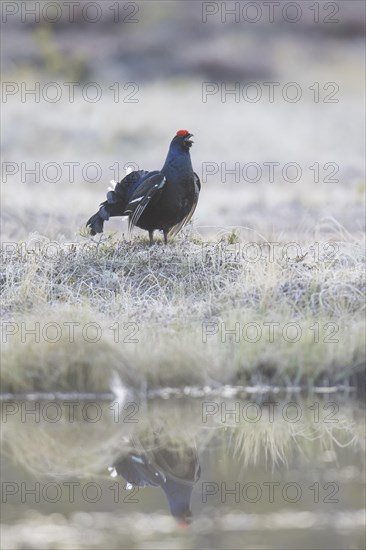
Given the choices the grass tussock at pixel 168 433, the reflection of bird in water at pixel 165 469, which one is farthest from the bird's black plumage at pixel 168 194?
the reflection of bird in water at pixel 165 469

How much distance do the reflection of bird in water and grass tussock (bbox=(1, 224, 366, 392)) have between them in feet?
3.41

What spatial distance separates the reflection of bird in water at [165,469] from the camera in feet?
25.9

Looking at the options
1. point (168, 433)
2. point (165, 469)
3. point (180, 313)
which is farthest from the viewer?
point (180, 313)

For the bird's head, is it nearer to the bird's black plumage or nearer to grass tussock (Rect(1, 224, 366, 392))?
the bird's black plumage

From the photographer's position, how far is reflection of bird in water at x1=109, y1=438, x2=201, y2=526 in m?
7.89

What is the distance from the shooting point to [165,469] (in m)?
8.30

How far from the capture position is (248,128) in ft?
84.7

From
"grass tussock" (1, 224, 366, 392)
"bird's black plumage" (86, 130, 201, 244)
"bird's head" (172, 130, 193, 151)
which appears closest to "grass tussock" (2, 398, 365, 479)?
"grass tussock" (1, 224, 366, 392)

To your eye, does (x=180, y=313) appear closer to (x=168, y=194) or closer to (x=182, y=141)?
(x=168, y=194)

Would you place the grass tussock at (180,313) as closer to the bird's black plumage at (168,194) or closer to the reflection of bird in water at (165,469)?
the bird's black plumage at (168,194)

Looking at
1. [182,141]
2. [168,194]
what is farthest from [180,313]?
[182,141]

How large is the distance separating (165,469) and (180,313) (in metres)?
2.65

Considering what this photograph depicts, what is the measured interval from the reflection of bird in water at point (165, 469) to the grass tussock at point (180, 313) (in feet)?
3.41

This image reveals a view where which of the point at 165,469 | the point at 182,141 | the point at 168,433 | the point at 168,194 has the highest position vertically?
the point at 182,141
